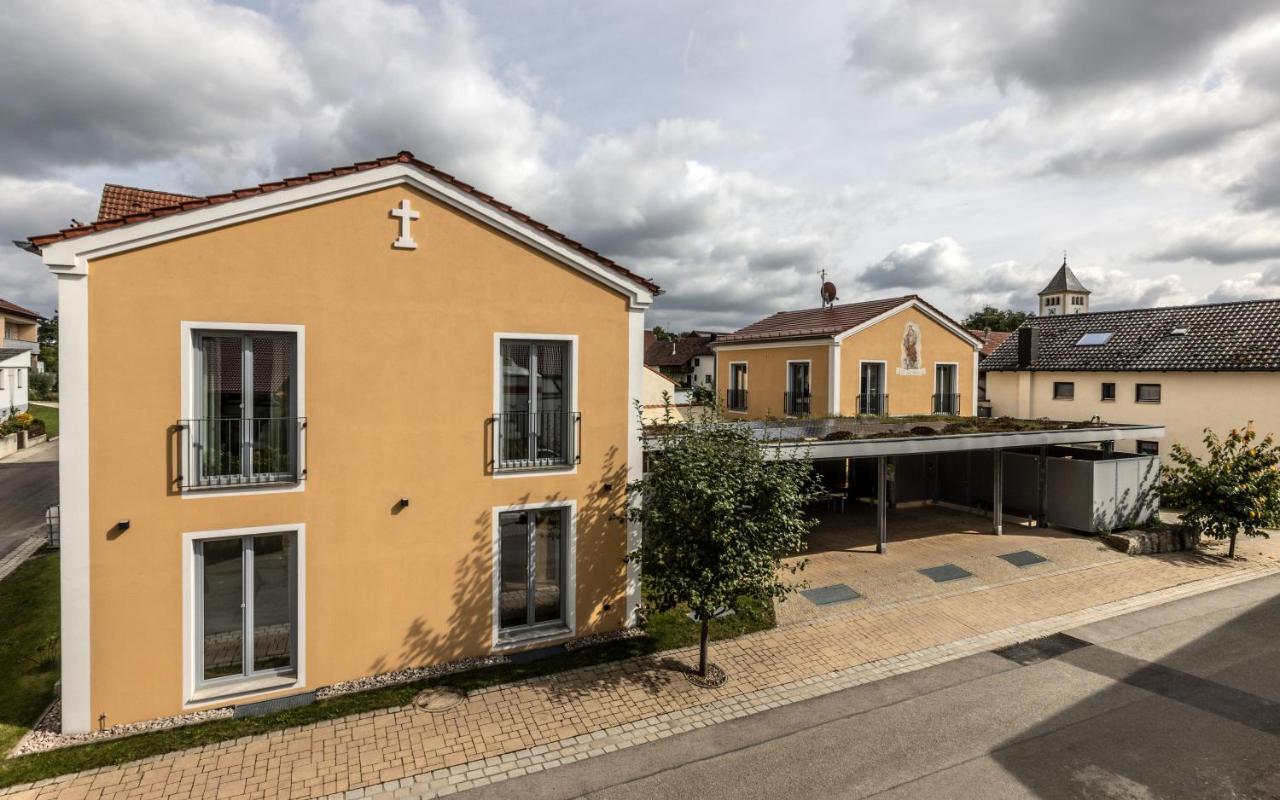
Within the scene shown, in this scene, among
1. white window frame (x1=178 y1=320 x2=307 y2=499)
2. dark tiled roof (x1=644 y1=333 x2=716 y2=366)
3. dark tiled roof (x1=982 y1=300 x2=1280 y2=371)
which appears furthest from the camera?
dark tiled roof (x1=644 y1=333 x2=716 y2=366)

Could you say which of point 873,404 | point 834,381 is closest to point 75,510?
point 834,381

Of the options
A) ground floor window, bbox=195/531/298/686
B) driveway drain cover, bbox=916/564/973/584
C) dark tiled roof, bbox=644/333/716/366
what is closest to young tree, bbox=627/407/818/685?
ground floor window, bbox=195/531/298/686

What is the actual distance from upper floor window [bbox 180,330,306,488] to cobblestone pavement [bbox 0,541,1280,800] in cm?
339

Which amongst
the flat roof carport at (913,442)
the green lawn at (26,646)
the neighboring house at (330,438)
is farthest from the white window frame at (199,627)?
the flat roof carport at (913,442)

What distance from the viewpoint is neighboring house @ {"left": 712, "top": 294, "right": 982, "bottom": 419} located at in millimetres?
22281

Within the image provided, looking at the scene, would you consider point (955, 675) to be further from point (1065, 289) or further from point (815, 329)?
point (1065, 289)

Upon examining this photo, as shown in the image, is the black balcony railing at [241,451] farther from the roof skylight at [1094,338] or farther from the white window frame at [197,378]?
the roof skylight at [1094,338]

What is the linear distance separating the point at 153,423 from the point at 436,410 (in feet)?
11.4

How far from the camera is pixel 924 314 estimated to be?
2373cm

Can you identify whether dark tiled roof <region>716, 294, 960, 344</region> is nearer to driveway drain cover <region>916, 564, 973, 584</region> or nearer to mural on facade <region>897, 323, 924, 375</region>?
mural on facade <region>897, 323, 924, 375</region>

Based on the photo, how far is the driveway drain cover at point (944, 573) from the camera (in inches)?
558

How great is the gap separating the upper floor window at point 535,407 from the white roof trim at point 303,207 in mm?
1452

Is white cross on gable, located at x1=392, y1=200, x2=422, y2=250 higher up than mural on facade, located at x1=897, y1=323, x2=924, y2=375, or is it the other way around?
white cross on gable, located at x1=392, y1=200, x2=422, y2=250

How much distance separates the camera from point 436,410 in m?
9.59
